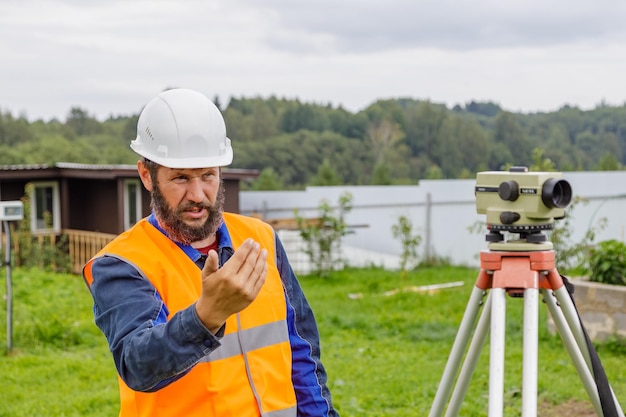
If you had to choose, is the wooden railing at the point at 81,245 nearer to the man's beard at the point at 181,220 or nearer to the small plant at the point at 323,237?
the small plant at the point at 323,237

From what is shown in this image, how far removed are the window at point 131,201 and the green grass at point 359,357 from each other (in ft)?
23.3

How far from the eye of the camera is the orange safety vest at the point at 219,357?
1987mm

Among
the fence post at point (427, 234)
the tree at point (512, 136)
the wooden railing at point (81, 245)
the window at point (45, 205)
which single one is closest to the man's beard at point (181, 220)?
the fence post at point (427, 234)

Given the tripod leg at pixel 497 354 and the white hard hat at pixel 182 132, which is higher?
the white hard hat at pixel 182 132

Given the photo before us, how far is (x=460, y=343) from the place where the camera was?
3076mm

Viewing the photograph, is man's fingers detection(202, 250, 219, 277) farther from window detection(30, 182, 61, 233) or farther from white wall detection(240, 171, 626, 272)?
window detection(30, 182, 61, 233)

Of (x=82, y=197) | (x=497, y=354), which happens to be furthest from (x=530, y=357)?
(x=82, y=197)

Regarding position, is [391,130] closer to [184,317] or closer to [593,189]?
[593,189]

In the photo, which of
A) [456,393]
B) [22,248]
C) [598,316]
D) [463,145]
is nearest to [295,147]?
[463,145]

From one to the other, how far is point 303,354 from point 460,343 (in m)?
0.99

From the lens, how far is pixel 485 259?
3.02m

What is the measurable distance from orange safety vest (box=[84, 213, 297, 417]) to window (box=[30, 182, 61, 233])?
664 inches

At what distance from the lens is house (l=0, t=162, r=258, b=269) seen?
57.0ft

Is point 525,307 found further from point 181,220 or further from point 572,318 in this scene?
point 181,220
